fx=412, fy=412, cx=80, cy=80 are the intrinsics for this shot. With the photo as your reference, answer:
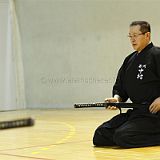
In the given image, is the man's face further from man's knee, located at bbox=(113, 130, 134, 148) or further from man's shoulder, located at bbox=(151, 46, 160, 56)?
man's knee, located at bbox=(113, 130, 134, 148)

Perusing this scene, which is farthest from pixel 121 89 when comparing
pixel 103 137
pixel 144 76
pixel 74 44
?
pixel 74 44

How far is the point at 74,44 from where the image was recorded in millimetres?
14188

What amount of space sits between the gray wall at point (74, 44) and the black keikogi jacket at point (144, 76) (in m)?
8.44

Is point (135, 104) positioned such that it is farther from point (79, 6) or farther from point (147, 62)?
point (79, 6)

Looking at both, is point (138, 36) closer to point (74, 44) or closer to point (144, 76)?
point (144, 76)

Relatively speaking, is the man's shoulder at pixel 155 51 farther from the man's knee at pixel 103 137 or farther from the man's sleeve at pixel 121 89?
the man's knee at pixel 103 137

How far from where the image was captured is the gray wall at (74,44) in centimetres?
1357

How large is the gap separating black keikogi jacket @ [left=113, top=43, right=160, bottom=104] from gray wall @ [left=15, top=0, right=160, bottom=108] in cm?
844

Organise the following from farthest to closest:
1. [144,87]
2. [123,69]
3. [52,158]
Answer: [123,69]
[144,87]
[52,158]

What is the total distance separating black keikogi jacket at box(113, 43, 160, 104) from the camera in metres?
4.92

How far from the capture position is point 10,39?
592 inches

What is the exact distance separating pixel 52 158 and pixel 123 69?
1.76 metres

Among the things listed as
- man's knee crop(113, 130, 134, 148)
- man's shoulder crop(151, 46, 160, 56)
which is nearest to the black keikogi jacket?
man's shoulder crop(151, 46, 160, 56)

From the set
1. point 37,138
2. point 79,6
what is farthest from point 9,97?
point 37,138
